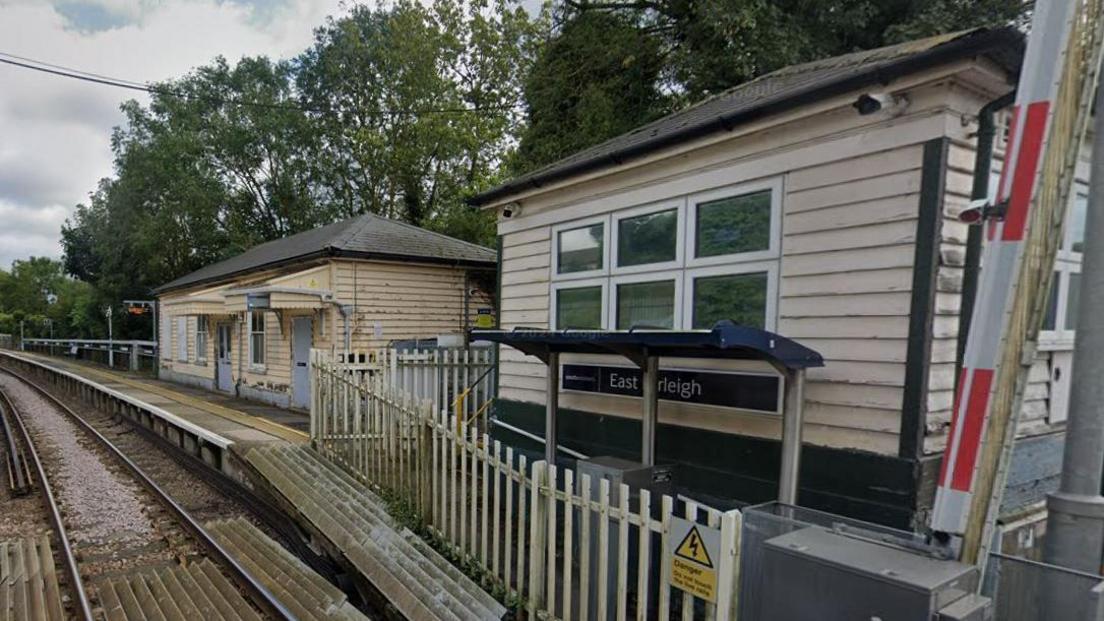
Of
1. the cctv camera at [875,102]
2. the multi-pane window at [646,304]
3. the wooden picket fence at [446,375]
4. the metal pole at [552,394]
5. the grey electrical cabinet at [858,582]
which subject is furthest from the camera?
the wooden picket fence at [446,375]

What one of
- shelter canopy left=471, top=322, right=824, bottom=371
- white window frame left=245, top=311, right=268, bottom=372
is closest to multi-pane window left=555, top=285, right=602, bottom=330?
shelter canopy left=471, top=322, right=824, bottom=371

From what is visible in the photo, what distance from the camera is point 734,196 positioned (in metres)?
4.64

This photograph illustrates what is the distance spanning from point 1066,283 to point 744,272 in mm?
2282

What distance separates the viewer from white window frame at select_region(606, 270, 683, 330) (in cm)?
498

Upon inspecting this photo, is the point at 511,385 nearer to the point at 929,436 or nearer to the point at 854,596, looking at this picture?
the point at 929,436

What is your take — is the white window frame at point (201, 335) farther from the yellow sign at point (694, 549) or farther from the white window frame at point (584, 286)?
the yellow sign at point (694, 549)

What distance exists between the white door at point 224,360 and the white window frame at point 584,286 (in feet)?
46.7

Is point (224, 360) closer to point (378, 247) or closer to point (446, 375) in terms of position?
point (378, 247)

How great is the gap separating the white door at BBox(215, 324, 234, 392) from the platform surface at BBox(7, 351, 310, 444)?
44 cm

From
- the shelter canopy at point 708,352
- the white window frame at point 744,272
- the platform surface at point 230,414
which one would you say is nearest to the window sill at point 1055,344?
the shelter canopy at point 708,352

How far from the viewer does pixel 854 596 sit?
7.12 feet

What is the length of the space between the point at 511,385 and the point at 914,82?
496cm

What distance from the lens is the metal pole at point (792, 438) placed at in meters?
3.70

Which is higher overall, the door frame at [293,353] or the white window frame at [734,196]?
the white window frame at [734,196]
